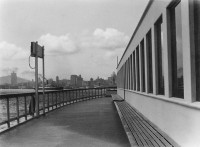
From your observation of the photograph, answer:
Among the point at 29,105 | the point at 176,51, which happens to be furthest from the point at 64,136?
the point at 29,105

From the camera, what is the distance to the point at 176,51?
19.8 feet

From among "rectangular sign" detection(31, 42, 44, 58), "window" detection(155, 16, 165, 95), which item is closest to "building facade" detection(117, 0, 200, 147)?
"window" detection(155, 16, 165, 95)

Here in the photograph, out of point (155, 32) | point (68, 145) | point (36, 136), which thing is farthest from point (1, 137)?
point (155, 32)

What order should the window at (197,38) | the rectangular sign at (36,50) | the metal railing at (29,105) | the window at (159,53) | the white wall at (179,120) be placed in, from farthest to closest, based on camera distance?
the rectangular sign at (36,50)
the metal railing at (29,105)
the window at (159,53)
the window at (197,38)
the white wall at (179,120)

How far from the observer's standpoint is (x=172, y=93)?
628 cm

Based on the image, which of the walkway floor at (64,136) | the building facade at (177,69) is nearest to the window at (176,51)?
the building facade at (177,69)

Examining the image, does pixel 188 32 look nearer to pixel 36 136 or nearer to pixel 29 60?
pixel 36 136

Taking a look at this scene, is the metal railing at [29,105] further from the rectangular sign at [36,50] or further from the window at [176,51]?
the window at [176,51]

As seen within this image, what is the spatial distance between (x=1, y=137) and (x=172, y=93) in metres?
4.13

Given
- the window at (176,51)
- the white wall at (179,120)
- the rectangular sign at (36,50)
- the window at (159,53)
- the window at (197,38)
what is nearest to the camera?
the white wall at (179,120)

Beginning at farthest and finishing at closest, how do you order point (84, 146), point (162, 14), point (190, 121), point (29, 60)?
point (29, 60)
point (162, 14)
point (84, 146)
point (190, 121)

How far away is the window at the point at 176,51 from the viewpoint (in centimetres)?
565

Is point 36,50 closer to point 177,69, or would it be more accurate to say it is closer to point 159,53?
point 159,53

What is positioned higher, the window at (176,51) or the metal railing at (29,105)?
the window at (176,51)
